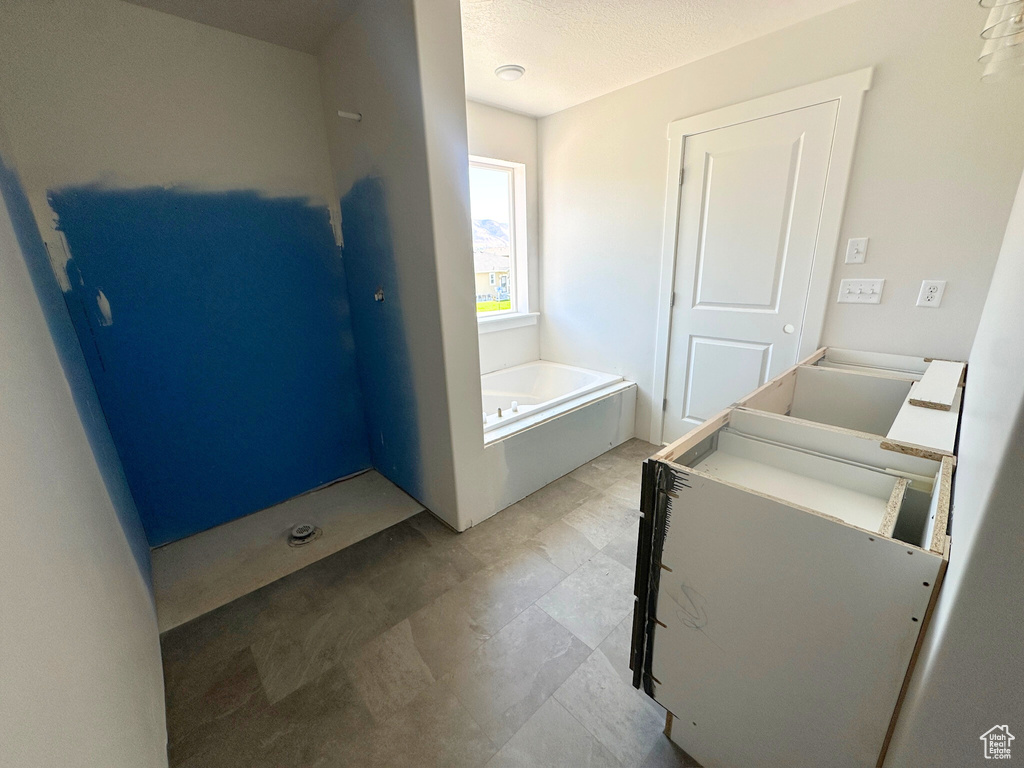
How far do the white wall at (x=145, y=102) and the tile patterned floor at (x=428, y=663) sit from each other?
174 cm

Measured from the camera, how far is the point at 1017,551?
0.42 meters

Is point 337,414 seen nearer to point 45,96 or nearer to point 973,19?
point 45,96

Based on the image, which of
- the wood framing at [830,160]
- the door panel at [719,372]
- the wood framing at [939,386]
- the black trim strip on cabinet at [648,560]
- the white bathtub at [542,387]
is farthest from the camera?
the white bathtub at [542,387]

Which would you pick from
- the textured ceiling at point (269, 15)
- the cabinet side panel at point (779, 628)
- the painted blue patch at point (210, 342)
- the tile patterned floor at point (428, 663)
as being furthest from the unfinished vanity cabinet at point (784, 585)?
the textured ceiling at point (269, 15)

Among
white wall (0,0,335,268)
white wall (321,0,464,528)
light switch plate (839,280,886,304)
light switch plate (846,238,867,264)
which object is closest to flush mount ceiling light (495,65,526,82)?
white wall (321,0,464,528)

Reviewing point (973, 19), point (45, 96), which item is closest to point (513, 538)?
point (45, 96)

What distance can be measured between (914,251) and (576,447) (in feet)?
6.10

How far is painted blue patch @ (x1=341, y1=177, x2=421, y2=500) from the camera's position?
1.89m

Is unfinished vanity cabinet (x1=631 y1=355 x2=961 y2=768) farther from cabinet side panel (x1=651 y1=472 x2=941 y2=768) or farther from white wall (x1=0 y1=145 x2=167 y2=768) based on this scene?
white wall (x1=0 y1=145 x2=167 y2=768)

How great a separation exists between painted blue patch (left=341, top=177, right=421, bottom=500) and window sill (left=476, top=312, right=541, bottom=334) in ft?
2.96

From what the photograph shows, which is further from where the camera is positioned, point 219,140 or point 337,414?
point 337,414

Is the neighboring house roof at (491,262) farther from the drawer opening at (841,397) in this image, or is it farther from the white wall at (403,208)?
the drawer opening at (841,397)

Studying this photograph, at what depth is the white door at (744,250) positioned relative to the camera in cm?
195

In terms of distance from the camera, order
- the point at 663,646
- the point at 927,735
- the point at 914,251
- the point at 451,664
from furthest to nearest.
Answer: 1. the point at 914,251
2. the point at 451,664
3. the point at 663,646
4. the point at 927,735
